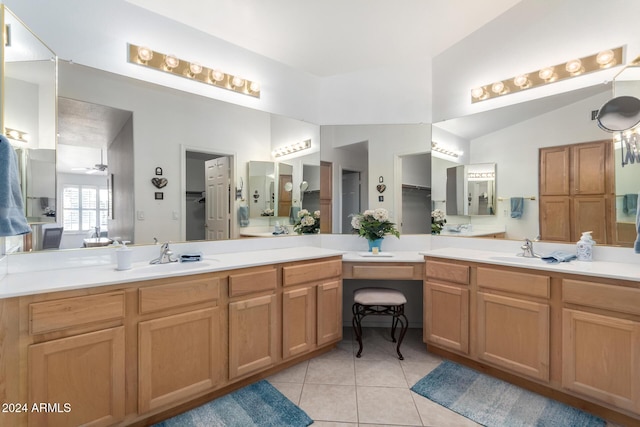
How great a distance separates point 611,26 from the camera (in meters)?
1.91

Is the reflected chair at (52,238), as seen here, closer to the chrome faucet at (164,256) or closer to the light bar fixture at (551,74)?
the chrome faucet at (164,256)

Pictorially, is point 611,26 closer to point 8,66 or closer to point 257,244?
point 257,244

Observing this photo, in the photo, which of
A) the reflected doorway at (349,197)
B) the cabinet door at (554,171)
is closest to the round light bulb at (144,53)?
the reflected doorway at (349,197)

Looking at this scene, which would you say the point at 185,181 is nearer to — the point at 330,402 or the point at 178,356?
the point at 178,356

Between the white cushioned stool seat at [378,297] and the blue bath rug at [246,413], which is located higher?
the white cushioned stool seat at [378,297]

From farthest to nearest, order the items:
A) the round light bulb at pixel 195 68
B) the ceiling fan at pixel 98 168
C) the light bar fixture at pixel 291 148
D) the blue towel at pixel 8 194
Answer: the light bar fixture at pixel 291 148, the round light bulb at pixel 195 68, the ceiling fan at pixel 98 168, the blue towel at pixel 8 194

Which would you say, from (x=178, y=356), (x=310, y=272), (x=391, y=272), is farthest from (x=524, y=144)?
(x=178, y=356)

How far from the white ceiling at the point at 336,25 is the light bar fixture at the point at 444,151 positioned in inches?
34.5

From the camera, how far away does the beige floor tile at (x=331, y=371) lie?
205 cm

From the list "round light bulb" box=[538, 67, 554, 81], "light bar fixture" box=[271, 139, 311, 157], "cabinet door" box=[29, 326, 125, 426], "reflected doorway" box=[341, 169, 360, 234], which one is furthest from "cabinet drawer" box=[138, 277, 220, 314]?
"round light bulb" box=[538, 67, 554, 81]

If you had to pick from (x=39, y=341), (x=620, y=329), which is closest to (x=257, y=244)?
(x=39, y=341)

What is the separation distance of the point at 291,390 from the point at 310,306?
0.57 meters

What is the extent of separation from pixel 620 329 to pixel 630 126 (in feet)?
4.21

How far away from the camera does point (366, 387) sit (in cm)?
198
